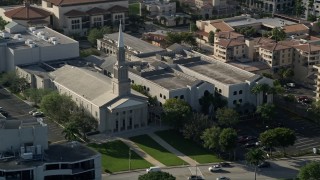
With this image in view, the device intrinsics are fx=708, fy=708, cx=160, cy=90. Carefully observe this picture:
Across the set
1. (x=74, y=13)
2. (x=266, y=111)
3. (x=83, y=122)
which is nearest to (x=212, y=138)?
(x=266, y=111)

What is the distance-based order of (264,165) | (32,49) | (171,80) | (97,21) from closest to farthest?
(264,165), (171,80), (32,49), (97,21)

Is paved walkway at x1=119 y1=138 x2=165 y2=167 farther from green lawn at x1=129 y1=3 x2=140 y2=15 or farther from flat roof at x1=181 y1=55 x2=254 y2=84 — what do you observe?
green lawn at x1=129 y1=3 x2=140 y2=15

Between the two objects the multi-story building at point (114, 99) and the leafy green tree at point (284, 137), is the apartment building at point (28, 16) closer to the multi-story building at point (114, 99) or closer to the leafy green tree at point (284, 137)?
the multi-story building at point (114, 99)

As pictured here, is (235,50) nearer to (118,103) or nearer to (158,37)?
(158,37)

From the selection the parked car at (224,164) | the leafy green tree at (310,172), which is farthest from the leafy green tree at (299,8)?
the leafy green tree at (310,172)

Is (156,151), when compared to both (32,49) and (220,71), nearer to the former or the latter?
(220,71)

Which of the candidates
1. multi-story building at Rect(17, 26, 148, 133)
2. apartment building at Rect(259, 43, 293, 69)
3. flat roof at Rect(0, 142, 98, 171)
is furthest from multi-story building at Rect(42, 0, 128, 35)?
flat roof at Rect(0, 142, 98, 171)
